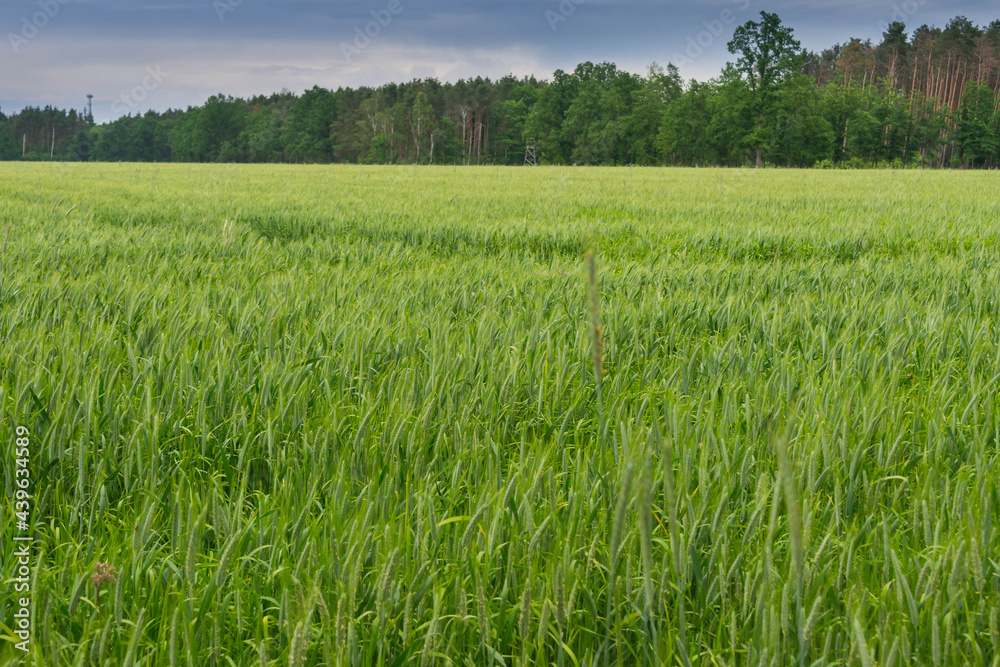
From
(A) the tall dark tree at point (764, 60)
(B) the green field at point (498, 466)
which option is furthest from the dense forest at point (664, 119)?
(B) the green field at point (498, 466)

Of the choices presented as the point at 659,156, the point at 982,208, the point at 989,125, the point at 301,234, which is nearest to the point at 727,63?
the point at 659,156

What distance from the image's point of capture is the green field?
1.11 metres

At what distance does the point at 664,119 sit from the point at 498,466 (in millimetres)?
77457

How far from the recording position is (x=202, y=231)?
6.73m

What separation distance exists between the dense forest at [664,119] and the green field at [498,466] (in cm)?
6388

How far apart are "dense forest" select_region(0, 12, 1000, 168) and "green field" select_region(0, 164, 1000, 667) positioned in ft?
210

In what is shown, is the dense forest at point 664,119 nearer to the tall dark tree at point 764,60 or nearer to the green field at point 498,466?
the tall dark tree at point 764,60

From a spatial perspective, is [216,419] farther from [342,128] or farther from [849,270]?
[342,128]

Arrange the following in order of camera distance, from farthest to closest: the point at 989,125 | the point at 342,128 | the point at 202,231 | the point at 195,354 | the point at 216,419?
the point at 342,128 < the point at 989,125 < the point at 202,231 < the point at 195,354 < the point at 216,419

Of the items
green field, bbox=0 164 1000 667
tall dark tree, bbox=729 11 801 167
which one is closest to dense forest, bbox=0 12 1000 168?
tall dark tree, bbox=729 11 801 167

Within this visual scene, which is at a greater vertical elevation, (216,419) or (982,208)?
(982,208)

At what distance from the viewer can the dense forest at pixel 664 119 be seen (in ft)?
206

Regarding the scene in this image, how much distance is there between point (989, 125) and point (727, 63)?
34540 mm

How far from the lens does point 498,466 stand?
1.65 metres
